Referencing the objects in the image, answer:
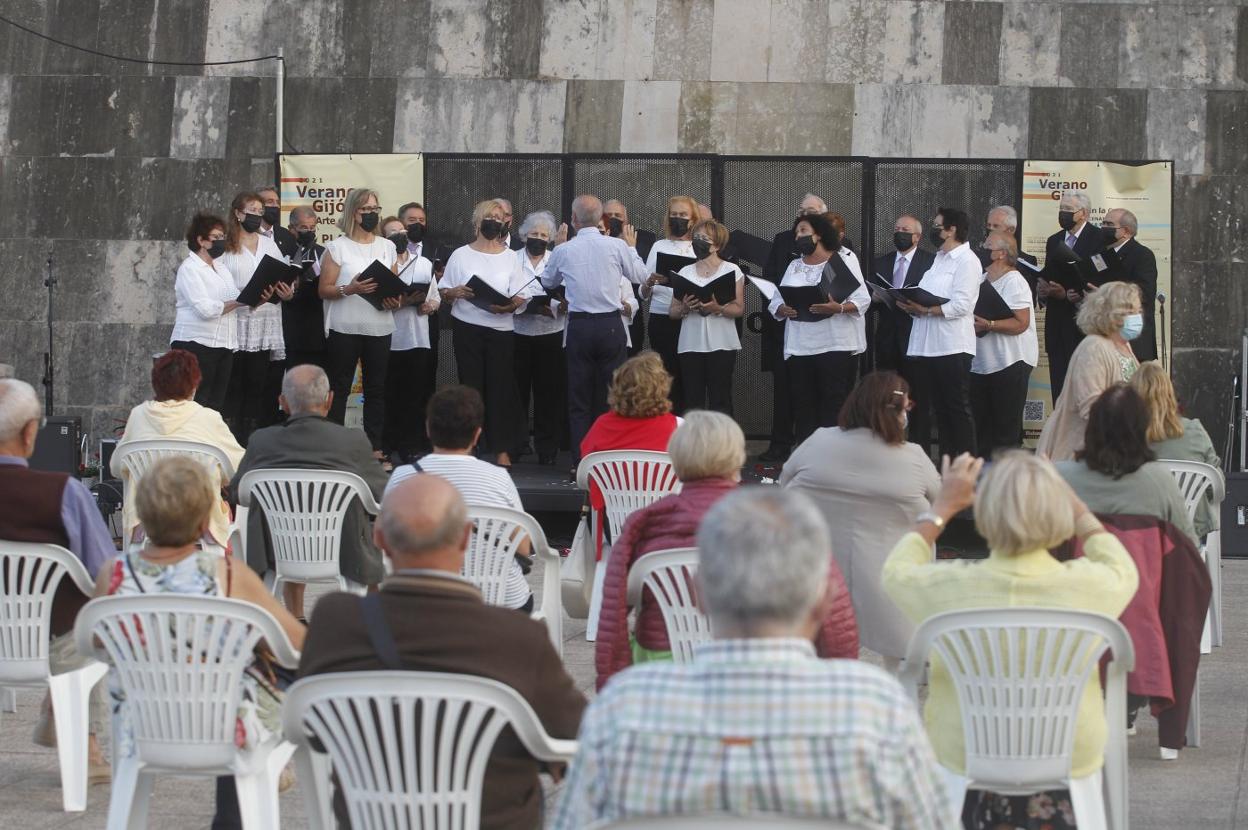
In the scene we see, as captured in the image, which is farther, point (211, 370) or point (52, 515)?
point (211, 370)

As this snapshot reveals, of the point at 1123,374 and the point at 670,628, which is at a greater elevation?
the point at 1123,374

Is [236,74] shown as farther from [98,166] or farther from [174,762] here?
[174,762]

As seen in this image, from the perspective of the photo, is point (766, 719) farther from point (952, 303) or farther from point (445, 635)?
point (952, 303)

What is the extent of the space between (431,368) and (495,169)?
56.0 inches

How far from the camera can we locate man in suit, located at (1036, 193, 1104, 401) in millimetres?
11258

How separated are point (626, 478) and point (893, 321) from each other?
479 cm

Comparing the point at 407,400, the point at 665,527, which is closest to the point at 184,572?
the point at 665,527

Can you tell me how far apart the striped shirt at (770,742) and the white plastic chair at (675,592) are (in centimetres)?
218

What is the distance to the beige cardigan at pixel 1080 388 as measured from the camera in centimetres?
748

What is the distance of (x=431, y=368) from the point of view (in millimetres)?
11812

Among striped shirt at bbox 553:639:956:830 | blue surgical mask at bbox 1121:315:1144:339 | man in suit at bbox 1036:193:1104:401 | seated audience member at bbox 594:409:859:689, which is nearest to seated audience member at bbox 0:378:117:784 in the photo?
seated audience member at bbox 594:409:859:689

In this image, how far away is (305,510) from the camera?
696cm

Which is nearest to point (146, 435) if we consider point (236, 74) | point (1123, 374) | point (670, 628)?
point (670, 628)

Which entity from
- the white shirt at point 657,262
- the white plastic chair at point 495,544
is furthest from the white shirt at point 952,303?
the white plastic chair at point 495,544
